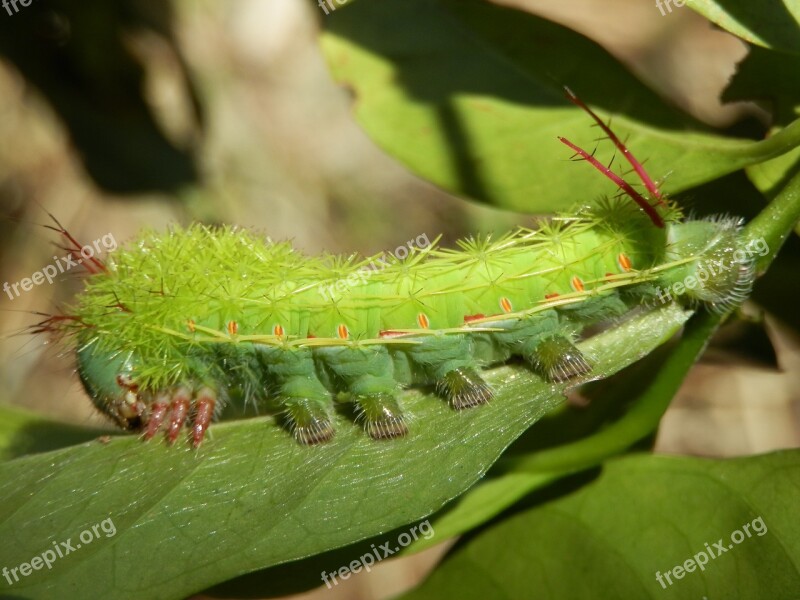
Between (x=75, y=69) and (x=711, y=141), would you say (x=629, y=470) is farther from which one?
(x=75, y=69)

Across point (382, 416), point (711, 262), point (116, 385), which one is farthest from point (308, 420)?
point (711, 262)

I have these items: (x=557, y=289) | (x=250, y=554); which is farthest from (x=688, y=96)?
(x=250, y=554)

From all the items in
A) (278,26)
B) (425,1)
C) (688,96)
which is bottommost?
(425,1)

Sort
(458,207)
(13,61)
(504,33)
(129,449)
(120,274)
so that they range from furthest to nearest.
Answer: (458,207)
(13,61)
(504,33)
(120,274)
(129,449)

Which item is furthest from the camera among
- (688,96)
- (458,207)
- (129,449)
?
(458,207)

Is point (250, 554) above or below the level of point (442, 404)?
below

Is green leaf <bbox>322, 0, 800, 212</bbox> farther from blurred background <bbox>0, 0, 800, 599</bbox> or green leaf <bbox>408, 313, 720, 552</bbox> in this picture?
blurred background <bbox>0, 0, 800, 599</bbox>

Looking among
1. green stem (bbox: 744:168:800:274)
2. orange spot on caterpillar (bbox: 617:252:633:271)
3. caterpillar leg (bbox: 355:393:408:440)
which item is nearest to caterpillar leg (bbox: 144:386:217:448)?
caterpillar leg (bbox: 355:393:408:440)

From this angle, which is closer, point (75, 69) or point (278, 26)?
point (75, 69)
